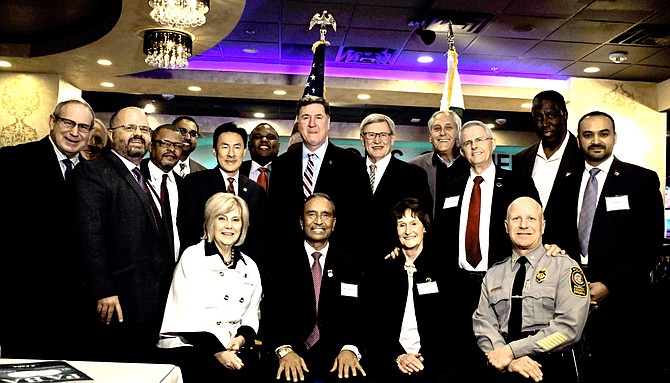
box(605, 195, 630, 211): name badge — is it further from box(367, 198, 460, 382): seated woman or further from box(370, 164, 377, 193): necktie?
box(370, 164, 377, 193): necktie

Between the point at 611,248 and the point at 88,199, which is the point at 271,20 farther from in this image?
the point at 611,248

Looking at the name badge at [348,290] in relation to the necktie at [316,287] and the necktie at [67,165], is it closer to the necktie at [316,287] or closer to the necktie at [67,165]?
the necktie at [316,287]

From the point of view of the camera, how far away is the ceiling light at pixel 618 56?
638 centimetres

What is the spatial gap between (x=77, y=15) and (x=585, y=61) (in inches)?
229

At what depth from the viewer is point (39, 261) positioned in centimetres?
265

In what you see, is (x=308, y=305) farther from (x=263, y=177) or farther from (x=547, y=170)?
(x=547, y=170)

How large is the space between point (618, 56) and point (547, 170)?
3703 mm

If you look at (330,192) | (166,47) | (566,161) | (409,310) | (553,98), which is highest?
(166,47)

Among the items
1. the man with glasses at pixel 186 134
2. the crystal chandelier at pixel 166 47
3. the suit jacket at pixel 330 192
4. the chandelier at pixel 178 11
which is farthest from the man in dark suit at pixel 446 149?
the crystal chandelier at pixel 166 47

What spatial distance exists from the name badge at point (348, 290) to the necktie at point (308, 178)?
2.02ft

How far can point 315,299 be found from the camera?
110 inches

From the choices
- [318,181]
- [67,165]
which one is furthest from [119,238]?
[318,181]

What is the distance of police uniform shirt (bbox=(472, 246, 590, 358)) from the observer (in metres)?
2.46

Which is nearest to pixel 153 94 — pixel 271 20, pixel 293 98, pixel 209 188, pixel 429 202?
pixel 293 98
